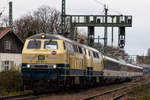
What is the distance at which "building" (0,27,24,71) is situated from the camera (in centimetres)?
4334

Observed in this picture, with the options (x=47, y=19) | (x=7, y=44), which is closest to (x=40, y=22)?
(x=47, y=19)

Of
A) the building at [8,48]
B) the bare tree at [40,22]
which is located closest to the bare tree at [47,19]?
the bare tree at [40,22]

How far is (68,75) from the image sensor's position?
70.3 ft

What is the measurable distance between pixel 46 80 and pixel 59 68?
0.95 meters

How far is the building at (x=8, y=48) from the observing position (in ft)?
142

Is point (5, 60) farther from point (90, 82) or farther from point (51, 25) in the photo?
point (51, 25)

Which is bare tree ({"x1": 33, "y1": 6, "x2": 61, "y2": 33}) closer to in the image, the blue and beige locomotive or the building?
Result: the building

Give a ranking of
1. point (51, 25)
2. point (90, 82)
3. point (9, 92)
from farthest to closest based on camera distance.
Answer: point (51, 25) < point (90, 82) < point (9, 92)

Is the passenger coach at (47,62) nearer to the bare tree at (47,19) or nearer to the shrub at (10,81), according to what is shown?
the shrub at (10,81)

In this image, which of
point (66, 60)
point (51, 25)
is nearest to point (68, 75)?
point (66, 60)

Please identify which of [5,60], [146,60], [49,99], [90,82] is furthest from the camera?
[146,60]

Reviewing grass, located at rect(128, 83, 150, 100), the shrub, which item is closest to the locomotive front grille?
the shrub

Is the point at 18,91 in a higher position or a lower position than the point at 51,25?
lower

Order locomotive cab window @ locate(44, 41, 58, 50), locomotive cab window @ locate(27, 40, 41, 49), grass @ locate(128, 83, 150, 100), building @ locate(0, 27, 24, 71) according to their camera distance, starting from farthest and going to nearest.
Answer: building @ locate(0, 27, 24, 71)
locomotive cab window @ locate(27, 40, 41, 49)
locomotive cab window @ locate(44, 41, 58, 50)
grass @ locate(128, 83, 150, 100)
